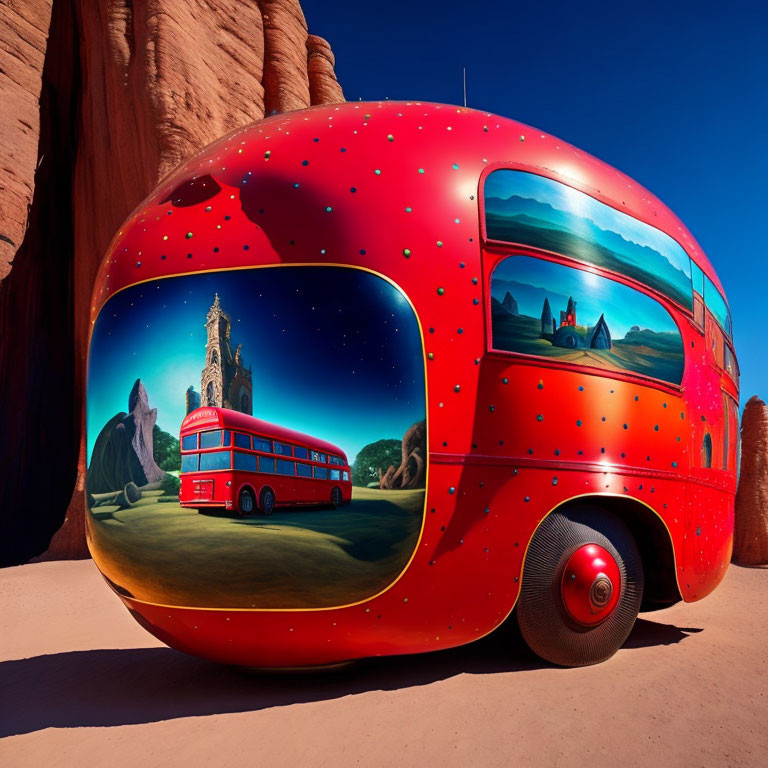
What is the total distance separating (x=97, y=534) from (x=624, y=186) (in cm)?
395

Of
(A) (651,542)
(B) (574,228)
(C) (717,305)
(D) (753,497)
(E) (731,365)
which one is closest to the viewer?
(B) (574,228)

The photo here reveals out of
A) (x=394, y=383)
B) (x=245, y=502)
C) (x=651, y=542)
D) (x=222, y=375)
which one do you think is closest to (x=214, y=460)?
(x=245, y=502)

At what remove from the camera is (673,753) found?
296 cm

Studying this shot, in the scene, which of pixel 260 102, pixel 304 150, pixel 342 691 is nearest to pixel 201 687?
pixel 342 691

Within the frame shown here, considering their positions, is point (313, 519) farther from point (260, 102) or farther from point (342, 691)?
point (260, 102)

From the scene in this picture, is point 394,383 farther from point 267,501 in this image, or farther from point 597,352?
point 597,352

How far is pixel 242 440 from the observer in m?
3.38

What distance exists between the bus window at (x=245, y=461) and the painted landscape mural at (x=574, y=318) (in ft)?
4.58

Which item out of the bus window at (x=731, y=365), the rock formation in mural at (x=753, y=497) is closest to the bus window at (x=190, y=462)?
the bus window at (x=731, y=365)

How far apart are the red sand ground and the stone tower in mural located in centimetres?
152

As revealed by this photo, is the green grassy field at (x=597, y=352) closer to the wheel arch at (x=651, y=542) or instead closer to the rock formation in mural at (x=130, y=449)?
the wheel arch at (x=651, y=542)

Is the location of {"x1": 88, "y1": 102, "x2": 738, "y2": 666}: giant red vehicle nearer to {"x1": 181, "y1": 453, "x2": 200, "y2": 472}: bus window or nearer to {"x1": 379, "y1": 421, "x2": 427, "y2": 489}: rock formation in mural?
{"x1": 379, "y1": 421, "x2": 427, "y2": 489}: rock formation in mural

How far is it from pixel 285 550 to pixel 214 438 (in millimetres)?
642

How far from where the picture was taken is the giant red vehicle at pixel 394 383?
3.41 m
